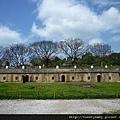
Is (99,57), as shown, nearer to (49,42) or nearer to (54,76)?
(49,42)

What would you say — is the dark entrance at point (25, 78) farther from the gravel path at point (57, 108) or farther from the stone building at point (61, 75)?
the gravel path at point (57, 108)

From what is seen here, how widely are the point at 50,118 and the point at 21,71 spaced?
149 feet

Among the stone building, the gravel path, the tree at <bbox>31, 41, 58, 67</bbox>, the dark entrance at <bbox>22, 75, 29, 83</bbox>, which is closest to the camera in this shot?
the gravel path

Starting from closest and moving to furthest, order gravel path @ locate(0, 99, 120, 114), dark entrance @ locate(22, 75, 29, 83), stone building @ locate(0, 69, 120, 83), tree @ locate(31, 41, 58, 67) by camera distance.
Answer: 1. gravel path @ locate(0, 99, 120, 114)
2. stone building @ locate(0, 69, 120, 83)
3. dark entrance @ locate(22, 75, 29, 83)
4. tree @ locate(31, 41, 58, 67)

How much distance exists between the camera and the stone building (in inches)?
2169

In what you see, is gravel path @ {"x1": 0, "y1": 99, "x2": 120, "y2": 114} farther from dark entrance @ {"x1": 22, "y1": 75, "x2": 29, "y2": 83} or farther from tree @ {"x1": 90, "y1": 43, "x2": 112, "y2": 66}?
tree @ {"x1": 90, "y1": 43, "x2": 112, "y2": 66}

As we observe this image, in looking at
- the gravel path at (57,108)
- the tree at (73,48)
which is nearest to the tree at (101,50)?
the tree at (73,48)

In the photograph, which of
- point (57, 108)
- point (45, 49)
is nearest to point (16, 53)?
point (45, 49)

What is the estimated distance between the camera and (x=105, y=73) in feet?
181

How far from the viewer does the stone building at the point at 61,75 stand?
55094 mm

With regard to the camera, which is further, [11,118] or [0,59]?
[0,59]

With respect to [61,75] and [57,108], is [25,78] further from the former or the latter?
[57,108]

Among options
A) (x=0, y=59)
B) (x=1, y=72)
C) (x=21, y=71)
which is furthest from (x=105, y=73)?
(x=0, y=59)

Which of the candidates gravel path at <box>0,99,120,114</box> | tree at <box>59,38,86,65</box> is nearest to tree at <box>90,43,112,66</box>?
tree at <box>59,38,86,65</box>
